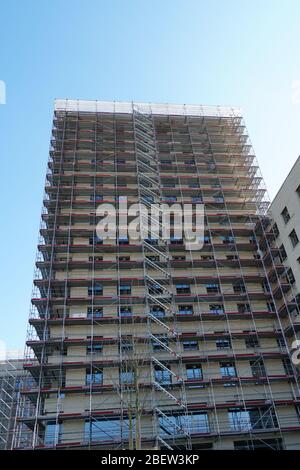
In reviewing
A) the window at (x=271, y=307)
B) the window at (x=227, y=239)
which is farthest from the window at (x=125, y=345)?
the window at (x=227, y=239)

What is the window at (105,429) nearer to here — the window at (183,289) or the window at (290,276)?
the window at (183,289)

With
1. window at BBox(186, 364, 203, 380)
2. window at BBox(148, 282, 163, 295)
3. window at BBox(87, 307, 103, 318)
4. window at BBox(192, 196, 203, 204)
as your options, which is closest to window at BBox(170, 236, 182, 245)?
window at BBox(192, 196, 203, 204)

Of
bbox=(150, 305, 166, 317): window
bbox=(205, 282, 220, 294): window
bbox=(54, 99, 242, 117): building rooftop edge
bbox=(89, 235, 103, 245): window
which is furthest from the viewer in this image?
bbox=(54, 99, 242, 117): building rooftop edge

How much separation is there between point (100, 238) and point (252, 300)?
475 inches

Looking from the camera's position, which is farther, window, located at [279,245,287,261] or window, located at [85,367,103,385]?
window, located at [279,245,287,261]

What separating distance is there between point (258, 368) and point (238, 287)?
619cm

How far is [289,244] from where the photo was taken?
97.9 feet

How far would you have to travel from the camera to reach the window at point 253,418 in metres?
24.9

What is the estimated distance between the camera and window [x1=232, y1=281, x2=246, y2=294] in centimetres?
3092

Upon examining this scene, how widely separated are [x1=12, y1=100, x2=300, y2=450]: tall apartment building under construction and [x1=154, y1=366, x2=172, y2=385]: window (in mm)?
62

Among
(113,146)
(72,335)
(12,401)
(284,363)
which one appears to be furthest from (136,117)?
(12,401)

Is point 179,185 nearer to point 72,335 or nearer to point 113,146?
point 113,146

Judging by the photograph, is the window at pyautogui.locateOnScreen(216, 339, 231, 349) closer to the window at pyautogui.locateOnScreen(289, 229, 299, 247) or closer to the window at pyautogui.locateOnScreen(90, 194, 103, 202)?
the window at pyautogui.locateOnScreen(289, 229, 299, 247)
